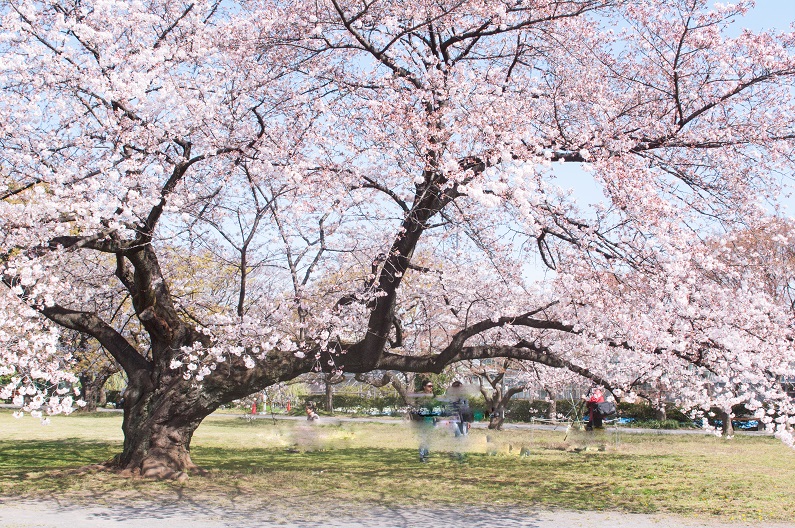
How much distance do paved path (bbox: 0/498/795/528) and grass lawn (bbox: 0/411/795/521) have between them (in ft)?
1.59

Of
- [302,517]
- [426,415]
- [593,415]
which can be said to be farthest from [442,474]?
[593,415]

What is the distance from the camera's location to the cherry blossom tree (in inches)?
312

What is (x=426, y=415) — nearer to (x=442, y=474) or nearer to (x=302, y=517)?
(x=442, y=474)

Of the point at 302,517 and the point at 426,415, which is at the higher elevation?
the point at 426,415

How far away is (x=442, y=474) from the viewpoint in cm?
1110

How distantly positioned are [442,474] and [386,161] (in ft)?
16.7

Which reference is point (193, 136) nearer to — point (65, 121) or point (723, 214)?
point (65, 121)

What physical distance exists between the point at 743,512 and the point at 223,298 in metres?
11.8

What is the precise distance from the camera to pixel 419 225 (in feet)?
27.9

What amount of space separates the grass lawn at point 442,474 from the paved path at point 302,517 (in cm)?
49

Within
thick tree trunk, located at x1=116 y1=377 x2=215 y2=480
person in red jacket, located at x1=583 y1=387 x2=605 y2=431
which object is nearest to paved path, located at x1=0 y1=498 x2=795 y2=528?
thick tree trunk, located at x1=116 y1=377 x2=215 y2=480

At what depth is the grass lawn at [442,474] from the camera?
8.58m

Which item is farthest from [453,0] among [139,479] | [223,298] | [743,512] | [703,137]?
[223,298]

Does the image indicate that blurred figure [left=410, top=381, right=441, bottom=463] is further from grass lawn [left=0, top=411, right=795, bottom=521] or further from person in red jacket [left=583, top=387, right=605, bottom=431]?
person in red jacket [left=583, top=387, right=605, bottom=431]
